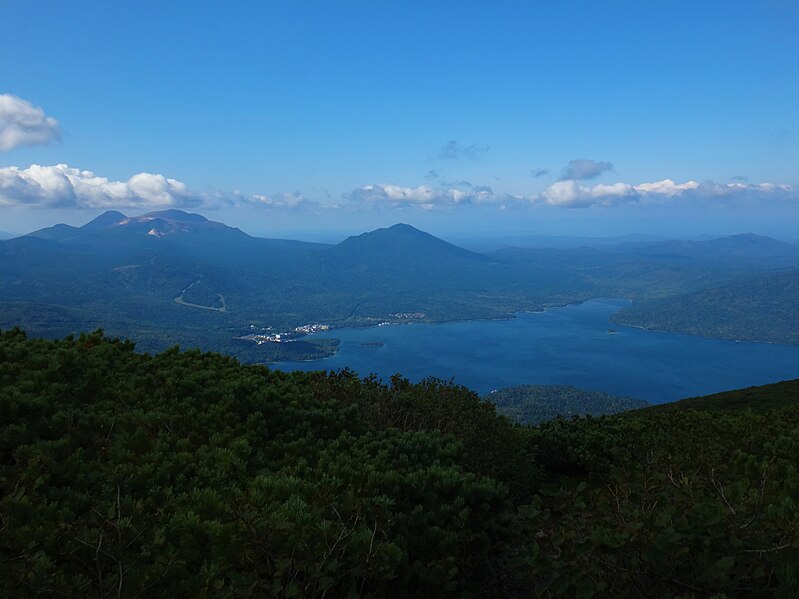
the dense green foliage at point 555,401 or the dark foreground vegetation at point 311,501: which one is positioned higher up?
the dark foreground vegetation at point 311,501

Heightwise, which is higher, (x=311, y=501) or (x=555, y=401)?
(x=311, y=501)

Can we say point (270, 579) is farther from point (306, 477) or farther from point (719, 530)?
point (719, 530)

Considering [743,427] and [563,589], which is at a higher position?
[563,589]

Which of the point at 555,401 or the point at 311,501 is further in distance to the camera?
the point at 555,401

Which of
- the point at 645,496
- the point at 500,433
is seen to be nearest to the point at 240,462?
the point at 645,496

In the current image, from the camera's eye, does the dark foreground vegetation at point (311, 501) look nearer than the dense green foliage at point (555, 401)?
Yes
